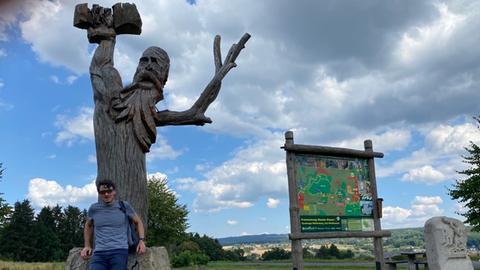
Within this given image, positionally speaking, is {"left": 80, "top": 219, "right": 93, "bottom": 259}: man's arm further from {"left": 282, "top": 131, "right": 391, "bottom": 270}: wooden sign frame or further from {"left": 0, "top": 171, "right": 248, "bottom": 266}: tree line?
{"left": 0, "top": 171, "right": 248, "bottom": 266}: tree line

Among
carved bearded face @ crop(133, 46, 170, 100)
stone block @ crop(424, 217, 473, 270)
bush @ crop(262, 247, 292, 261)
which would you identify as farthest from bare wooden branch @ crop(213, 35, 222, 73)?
bush @ crop(262, 247, 292, 261)

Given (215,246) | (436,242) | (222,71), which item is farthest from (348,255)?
(222,71)

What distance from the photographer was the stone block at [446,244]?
1123cm

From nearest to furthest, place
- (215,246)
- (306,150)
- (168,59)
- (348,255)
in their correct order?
(168,59)
(306,150)
(348,255)
(215,246)

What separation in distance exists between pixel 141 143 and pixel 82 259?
1.31m

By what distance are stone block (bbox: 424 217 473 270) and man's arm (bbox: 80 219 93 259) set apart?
31.6ft

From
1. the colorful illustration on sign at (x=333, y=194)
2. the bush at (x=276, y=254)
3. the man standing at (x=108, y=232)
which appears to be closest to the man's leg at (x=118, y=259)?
the man standing at (x=108, y=232)

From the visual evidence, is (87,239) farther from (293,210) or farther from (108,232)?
(293,210)

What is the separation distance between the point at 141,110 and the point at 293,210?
19.6 ft

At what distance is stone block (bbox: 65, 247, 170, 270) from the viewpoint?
3973 millimetres

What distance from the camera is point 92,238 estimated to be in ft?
13.5

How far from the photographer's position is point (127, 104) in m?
4.85

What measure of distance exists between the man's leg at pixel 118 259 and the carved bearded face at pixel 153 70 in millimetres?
1953

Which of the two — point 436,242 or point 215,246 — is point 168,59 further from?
point 215,246
